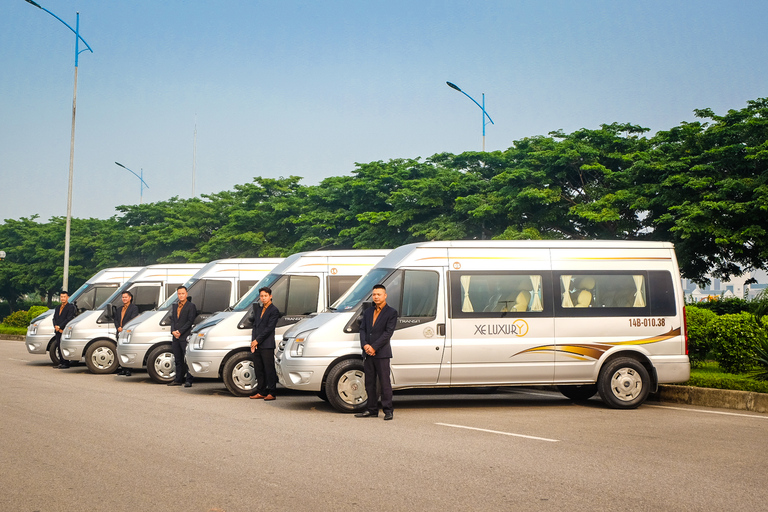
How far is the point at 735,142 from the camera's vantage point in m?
25.1

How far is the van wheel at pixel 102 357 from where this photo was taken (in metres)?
18.4

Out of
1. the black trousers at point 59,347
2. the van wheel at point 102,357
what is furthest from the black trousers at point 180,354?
the black trousers at point 59,347

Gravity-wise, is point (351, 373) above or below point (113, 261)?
below

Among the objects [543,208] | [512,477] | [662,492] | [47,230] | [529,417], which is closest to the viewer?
[662,492]

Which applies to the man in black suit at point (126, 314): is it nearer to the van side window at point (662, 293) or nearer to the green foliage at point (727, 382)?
the van side window at point (662, 293)

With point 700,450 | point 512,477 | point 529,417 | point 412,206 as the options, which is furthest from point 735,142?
point 512,477

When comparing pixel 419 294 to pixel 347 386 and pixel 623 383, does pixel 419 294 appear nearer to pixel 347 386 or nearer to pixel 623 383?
pixel 347 386

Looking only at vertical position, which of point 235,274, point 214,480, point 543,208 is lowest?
point 214,480

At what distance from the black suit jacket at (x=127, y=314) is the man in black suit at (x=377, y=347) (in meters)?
8.16

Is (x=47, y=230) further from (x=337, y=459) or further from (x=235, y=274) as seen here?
(x=337, y=459)

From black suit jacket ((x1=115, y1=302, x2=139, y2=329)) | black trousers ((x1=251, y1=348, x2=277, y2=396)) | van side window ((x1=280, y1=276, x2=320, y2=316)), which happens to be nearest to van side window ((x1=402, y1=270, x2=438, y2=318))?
black trousers ((x1=251, y1=348, x2=277, y2=396))

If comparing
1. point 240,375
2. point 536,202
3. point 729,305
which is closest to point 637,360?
point 240,375

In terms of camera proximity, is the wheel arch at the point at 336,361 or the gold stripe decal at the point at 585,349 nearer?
the wheel arch at the point at 336,361

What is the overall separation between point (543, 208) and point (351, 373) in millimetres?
20242
